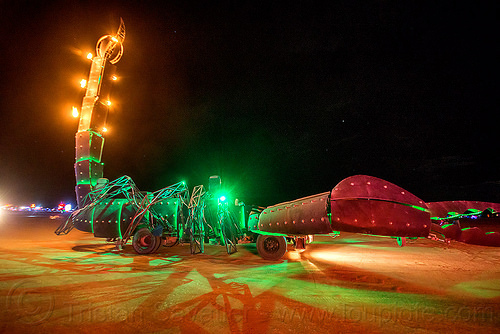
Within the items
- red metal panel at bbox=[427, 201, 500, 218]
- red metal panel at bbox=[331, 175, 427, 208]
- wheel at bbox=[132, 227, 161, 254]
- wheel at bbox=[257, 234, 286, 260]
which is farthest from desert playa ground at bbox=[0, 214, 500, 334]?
red metal panel at bbox=[331, 175, 427, 208]

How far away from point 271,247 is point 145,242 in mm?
4663

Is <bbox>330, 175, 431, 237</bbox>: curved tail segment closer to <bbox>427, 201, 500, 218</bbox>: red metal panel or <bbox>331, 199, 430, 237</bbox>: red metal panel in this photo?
<bbox>331, 199, 430, 237</bbox>: red metal panel

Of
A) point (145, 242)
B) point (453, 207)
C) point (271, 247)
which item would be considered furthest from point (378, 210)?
point (145, 242)

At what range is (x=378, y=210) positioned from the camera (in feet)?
6.23

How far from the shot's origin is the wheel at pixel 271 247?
7281 millimetres

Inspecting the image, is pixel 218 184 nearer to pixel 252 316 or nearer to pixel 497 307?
pixel 252 316

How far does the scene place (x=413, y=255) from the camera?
27.4ft

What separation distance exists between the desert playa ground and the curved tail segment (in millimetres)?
1856

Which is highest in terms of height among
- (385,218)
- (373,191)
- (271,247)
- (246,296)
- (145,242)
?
(373,191)

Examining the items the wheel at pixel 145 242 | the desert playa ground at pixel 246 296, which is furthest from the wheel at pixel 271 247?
the wheel at pixel 145 242

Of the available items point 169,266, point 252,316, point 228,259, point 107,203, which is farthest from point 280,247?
point 107,203

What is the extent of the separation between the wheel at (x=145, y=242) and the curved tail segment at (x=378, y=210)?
7.92m

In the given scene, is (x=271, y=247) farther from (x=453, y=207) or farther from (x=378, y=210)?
(x=378, y=210)

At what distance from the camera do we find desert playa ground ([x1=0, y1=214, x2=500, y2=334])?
3062mm
